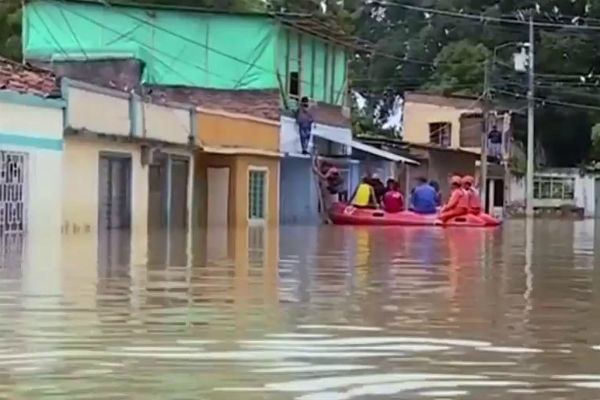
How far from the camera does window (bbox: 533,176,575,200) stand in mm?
68750

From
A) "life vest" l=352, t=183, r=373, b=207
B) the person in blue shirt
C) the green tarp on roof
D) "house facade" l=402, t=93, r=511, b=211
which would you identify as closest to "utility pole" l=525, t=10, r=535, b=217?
"house facade" l=402, t=93, r=511, b=211

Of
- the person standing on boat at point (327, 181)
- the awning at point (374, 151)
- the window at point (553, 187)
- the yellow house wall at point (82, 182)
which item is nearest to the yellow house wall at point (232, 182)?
the person standing on boat at point (327, 181)

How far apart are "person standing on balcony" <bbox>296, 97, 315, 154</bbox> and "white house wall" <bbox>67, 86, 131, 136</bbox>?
38.8 ft

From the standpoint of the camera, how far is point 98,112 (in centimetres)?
2909

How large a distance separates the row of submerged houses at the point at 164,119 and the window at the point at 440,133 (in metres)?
14.9

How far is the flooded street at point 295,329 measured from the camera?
23.6 ft

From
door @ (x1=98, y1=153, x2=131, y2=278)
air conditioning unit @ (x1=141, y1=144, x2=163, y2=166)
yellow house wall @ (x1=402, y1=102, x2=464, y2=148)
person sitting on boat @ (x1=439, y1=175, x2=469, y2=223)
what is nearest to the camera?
door @ (x1=98, y1=153, x2=131, y2=278)

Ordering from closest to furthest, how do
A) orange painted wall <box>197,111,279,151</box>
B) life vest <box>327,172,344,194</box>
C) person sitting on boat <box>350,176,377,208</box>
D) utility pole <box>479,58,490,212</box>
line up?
orange painted wall <box>197,111,279,151</box>, person sitting on boat <box>350,176,377,208</box>, life vest <box>327,172,344,194</box>, utility pole <box>479,58,490,212</box>

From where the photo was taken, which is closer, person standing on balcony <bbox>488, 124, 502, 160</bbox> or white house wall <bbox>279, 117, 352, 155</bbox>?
white house wall <bbox>279, 117, 352, 155</bbox>

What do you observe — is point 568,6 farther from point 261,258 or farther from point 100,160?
point 261,258

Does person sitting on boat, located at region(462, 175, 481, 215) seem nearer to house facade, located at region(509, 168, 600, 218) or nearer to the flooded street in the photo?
the flooded street

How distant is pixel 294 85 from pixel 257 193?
5156 millimetres

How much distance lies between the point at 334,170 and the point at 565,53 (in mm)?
24189

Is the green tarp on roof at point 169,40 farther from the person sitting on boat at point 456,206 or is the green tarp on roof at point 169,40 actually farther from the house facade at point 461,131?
the house facade at point 461,131
